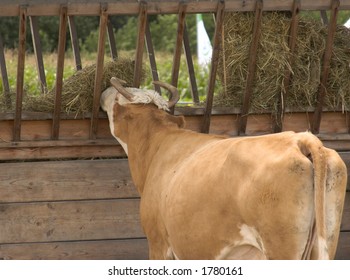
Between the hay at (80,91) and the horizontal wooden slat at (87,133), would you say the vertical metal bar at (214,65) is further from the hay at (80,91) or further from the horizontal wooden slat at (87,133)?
the hay at (80,91)

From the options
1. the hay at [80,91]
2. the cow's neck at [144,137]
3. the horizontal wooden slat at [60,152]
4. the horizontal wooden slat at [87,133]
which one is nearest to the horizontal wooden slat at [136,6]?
the hay at [80,91]

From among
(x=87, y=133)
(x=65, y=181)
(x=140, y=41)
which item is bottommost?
(x=65, y=181)

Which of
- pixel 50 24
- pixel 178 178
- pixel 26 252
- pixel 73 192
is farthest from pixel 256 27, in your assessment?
pixel 50 24

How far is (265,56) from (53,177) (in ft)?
6.07

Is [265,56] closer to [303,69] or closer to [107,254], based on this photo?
[303,69]

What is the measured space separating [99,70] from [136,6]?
0.58m

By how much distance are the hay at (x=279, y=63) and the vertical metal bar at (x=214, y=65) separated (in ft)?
0.59

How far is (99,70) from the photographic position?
6828mm

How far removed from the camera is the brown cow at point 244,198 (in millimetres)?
4953

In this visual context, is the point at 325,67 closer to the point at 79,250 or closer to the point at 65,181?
the point at 65,181

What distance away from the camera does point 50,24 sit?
906 inches

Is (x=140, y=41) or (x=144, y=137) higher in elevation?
(x=140, y=41)

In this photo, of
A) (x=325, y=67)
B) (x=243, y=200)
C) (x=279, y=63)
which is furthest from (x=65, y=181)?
(x=243, y=200)
